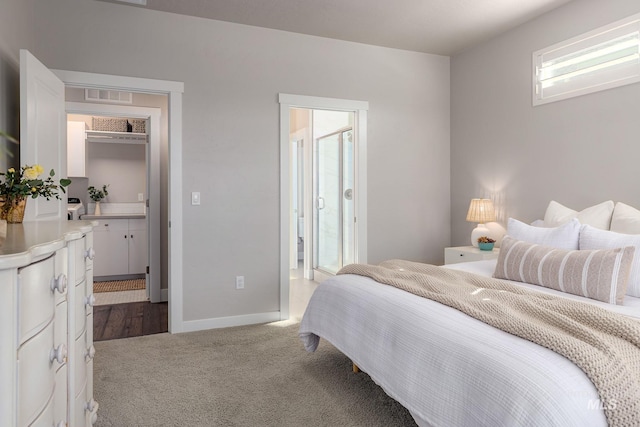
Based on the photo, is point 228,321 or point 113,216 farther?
point 113,216

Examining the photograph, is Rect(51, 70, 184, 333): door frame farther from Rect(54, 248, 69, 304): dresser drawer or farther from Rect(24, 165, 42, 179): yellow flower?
Rect(54, 248, 69, 304): dresser drawer

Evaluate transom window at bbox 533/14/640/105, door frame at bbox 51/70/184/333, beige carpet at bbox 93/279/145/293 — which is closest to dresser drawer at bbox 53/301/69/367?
door frame at bbox 51/70/184/333

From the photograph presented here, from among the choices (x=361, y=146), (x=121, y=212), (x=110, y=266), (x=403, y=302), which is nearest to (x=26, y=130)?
(x=403, y=302)

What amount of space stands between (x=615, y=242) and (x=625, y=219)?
1.40 ft

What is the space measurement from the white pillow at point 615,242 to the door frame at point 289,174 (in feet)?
6.68

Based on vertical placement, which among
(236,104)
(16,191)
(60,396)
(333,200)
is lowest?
(60,396)

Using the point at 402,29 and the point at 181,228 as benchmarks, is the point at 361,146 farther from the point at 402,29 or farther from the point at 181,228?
the point at 181,228

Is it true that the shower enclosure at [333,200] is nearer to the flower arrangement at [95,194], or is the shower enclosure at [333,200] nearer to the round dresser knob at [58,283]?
the flower arrangement at [95,194]

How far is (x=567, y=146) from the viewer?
3418 millimetres

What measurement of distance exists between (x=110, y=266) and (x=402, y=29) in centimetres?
471

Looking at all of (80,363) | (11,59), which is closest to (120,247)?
(11,59)

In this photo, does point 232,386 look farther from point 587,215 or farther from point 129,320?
point 587,215

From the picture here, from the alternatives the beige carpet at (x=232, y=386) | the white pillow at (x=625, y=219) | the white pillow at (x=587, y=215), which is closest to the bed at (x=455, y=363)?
the beige carpet at (x=232, y=386)

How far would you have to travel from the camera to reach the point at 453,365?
1.53 m
